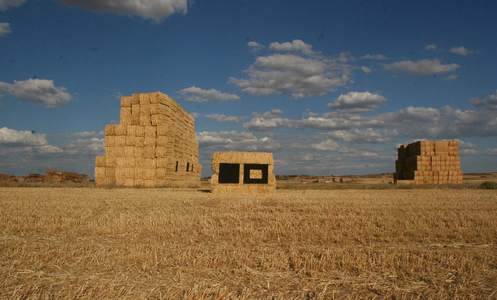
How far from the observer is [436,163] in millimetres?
35594

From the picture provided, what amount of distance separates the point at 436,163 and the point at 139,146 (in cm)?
2538

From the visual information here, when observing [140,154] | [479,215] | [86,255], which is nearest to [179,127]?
[140,154]

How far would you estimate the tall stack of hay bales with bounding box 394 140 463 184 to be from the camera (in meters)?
35.5

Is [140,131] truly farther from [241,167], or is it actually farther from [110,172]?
[241,167]

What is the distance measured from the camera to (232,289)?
470cm

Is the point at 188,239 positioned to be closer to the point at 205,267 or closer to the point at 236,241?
the point at 236,241

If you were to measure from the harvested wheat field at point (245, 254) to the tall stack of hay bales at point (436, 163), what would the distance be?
25287mm

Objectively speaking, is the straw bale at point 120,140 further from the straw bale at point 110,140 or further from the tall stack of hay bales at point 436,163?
the tall stack of hay bales at point 436,163

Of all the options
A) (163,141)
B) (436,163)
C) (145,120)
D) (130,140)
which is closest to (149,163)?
(163,141)

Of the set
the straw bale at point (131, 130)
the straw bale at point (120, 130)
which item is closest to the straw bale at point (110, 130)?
the straw bale at point (120, 130)

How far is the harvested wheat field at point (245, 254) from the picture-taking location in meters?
4.69

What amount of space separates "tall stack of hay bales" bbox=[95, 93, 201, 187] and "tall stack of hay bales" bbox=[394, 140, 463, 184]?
2091 centimetres

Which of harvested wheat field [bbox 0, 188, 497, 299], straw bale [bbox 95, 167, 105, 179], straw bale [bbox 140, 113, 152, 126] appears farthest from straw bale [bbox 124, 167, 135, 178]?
harvested wheat field [bbox 0, 188, 497, 299]

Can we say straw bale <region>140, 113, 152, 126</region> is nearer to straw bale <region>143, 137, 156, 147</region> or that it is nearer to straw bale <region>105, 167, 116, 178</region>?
straw bale <region>143, 137, 156, 147</region>
